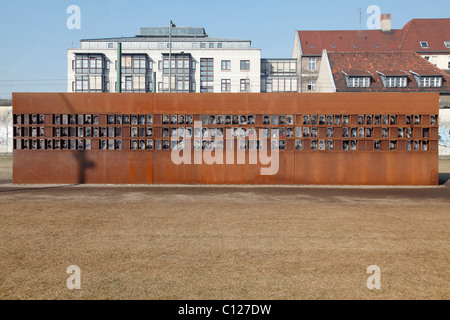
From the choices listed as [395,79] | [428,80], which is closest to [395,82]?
[395,79]

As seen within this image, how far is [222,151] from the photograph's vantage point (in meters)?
17.6

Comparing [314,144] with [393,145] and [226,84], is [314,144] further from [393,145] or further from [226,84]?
[226,84]

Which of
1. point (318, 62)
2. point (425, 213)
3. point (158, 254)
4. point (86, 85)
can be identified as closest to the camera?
point (158, 254)

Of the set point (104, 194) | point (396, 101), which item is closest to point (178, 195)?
point (104, 194)

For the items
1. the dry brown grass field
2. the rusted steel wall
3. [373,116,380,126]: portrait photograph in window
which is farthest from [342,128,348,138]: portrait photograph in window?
the dry brown grass field

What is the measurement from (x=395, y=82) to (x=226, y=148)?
3652cm

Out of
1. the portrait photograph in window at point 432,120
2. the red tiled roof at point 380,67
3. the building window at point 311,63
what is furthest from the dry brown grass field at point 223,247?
the building window at point 311,63

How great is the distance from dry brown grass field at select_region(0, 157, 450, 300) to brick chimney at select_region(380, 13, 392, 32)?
58.8 m

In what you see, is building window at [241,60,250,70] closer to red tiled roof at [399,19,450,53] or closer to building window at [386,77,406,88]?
building window at [386,77,406,88]

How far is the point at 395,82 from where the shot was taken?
4659 centimetres

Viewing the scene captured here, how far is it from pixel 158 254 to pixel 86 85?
55.3 metres

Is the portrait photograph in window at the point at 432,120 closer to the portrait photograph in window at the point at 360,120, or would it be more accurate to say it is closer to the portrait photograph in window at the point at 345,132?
the portrait photograph in window at the point at 360,120

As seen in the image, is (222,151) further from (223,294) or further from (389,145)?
(223,294)

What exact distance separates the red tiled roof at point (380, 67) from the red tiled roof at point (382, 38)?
11.7 meters
